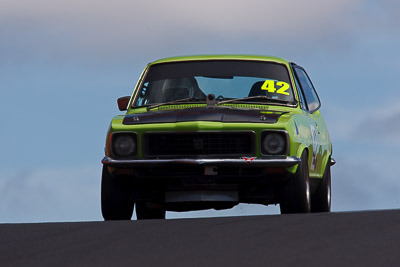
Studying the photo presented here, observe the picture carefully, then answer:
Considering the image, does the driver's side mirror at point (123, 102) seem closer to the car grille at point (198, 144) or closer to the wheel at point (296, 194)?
the car grille at point (198, 144)

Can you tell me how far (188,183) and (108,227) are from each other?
2387mm

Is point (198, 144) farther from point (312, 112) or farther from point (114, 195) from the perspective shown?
point (312, 112)

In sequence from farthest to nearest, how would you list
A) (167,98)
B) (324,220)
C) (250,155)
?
(167,98), (250,155), (324,220)

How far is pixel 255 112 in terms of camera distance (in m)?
10.9

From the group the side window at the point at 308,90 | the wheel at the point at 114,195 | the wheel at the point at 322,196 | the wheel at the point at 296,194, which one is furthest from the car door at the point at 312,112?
the wheel at the point at 114,195

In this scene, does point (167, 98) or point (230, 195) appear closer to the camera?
point (230, 195)

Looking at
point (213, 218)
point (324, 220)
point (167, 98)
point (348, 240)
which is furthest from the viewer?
point (167, 98)

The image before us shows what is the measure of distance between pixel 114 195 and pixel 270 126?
1.79 metres

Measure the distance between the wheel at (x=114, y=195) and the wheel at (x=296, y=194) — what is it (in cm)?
162

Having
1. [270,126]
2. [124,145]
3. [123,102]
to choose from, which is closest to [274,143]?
[270,126]

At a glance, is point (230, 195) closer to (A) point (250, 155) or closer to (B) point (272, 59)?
(A) point (250, 155)

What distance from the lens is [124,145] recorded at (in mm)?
10758

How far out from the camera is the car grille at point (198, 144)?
10.6 m

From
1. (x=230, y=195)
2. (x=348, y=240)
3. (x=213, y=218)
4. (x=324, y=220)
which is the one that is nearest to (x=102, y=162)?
(x=230, y=195)
